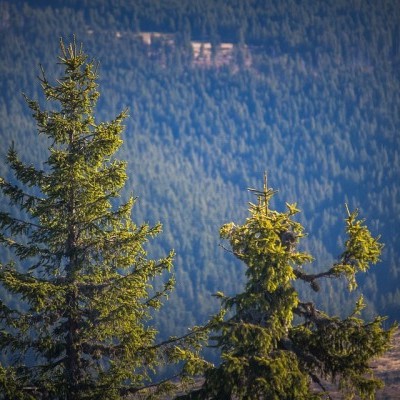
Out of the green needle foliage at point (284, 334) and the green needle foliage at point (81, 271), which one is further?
the green needle foliage at point (81, 271)

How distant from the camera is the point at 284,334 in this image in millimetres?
14023

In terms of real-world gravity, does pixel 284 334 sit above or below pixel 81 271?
below

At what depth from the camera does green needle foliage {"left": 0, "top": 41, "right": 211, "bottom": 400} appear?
616 inches

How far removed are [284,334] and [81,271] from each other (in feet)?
16.2

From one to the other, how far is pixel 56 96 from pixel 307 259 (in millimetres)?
7039

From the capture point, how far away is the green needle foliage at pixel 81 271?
15.6m

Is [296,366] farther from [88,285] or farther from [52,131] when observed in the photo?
[52,131]

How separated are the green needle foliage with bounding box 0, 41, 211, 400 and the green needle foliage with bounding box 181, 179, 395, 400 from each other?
1.93m

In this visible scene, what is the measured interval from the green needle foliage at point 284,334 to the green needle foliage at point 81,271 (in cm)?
193

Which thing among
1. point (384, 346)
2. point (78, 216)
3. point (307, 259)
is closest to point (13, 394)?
point (78, 216)

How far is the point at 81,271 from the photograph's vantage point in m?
16.1

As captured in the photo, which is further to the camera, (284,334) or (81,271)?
(81,271)

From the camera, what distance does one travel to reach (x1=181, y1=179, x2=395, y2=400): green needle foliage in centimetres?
Answer: 1317

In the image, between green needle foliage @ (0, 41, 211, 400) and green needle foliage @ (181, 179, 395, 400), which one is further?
green needle foliage @ (0, 41, 211, 400)
